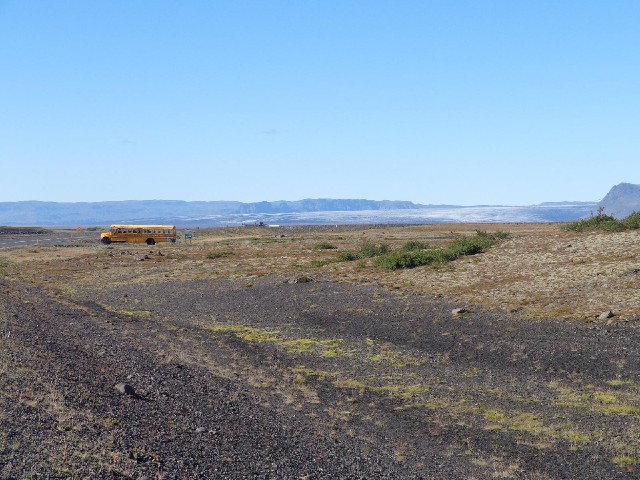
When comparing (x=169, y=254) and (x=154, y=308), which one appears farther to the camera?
(x=169, y=254)

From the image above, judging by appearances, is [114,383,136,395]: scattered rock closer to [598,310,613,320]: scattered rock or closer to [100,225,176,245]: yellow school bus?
[598,310,613,320]: scattered rock

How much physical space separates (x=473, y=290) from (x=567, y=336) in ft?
31.2

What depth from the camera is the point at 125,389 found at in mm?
16656

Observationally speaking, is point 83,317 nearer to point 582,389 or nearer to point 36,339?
point 36,339

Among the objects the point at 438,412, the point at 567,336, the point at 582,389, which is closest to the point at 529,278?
the point at 567,336

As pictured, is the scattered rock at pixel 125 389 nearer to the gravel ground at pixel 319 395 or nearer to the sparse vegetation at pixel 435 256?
the gravel ground at pixel 319 395

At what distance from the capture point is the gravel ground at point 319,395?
42.4 feet

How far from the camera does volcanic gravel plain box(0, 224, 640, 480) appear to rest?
1309cm

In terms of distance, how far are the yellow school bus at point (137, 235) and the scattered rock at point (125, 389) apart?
77.9m

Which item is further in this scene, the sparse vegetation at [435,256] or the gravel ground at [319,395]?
the sparse vegetation at [435,256]

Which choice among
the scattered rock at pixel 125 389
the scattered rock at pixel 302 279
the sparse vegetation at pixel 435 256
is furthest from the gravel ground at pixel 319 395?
the sparse vegetation at pixel 435 256

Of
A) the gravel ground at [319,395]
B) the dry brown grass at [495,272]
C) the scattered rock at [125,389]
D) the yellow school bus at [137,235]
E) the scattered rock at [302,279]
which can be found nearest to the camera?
the gravel ground at [319,395]

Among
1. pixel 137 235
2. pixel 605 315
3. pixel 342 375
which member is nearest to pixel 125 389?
pixel 342 375

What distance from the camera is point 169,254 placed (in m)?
69.9
